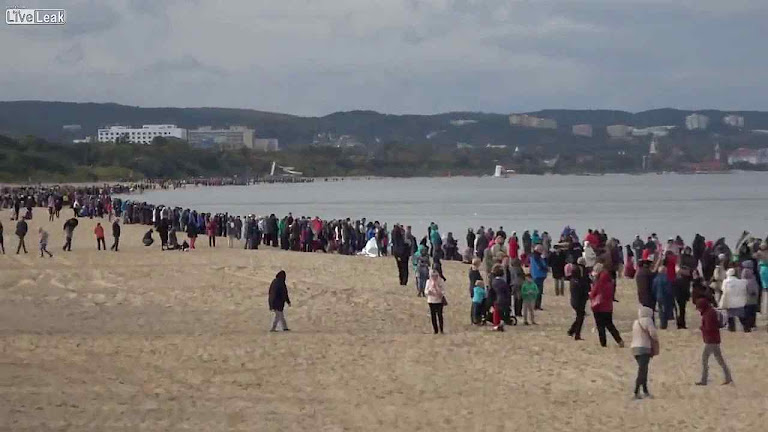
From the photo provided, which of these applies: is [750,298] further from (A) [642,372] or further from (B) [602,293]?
(A) [642,372]

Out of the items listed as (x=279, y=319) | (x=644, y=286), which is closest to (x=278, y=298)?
(x=279, y=319)

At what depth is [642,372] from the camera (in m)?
11.9

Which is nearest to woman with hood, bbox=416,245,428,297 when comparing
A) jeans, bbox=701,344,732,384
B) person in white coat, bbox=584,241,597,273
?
person in white coat, bbox=584,241,597,273

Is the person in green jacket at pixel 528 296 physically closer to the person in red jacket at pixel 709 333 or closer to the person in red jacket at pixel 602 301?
the person in red jacket at pixel 602 301

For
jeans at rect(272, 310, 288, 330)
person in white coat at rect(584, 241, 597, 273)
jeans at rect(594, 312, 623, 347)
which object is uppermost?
person in white coat at rect(584, 241, 597, 273)

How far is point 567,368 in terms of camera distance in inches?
541

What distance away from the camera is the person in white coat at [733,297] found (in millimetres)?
15875

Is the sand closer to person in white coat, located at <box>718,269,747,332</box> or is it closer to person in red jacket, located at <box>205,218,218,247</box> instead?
person in white coat, located at <box>718,269,747,332</box>

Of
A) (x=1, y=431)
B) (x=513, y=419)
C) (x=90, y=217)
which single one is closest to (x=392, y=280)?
(x=513, y=419)

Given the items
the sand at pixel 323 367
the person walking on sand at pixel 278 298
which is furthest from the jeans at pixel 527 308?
the person walking on sand at pixel 278 298

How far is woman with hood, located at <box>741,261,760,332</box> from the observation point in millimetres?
16094

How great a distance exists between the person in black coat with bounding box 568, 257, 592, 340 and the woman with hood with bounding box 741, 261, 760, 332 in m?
2.22

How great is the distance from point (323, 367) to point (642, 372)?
12.9 feet

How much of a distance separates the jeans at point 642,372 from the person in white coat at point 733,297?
14.2 feet
